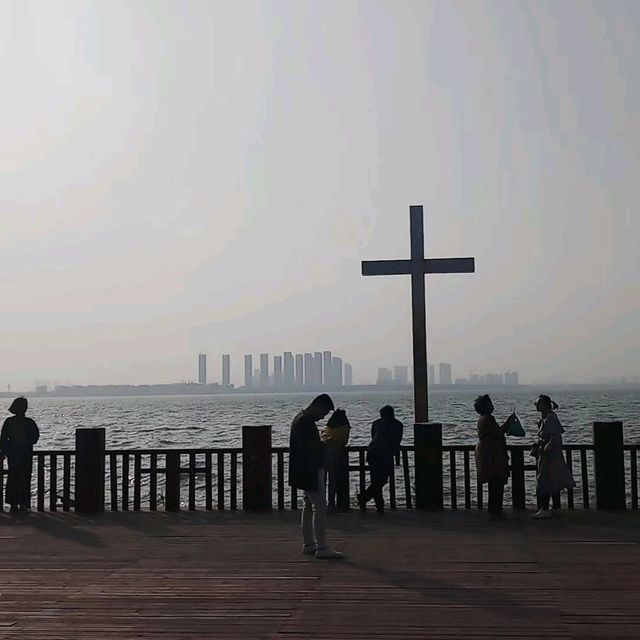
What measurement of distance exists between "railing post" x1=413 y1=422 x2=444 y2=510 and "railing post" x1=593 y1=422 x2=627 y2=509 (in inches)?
81.2

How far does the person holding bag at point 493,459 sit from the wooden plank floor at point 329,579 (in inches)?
12.5

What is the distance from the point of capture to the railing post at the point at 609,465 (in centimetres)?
1212

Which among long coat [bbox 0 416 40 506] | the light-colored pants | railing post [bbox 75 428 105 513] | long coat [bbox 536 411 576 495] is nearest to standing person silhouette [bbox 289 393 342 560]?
the light-colored pants

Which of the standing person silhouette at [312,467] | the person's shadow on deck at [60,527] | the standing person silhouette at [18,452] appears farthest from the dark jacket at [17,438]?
the standing person silhouette at [312,467]

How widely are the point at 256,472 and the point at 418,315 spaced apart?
3.41 metres

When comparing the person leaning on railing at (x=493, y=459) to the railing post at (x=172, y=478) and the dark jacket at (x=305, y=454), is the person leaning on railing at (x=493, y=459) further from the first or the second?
the railing post at (x=172, y=478)

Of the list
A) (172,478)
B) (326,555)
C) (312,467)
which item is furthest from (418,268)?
(326,555)

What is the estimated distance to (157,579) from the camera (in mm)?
8117

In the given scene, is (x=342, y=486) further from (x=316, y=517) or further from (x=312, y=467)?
(x=312, y=467)

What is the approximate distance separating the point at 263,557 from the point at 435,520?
3046 millimetres

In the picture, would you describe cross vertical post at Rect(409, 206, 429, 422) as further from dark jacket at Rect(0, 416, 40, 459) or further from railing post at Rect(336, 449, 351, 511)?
dark jacket at Rect(0, 416, 40, 459)

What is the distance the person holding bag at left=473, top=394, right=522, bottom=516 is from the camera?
11.8 meters

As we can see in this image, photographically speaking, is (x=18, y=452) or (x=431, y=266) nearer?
(x=18, y=452)

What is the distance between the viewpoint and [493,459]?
11.9m
